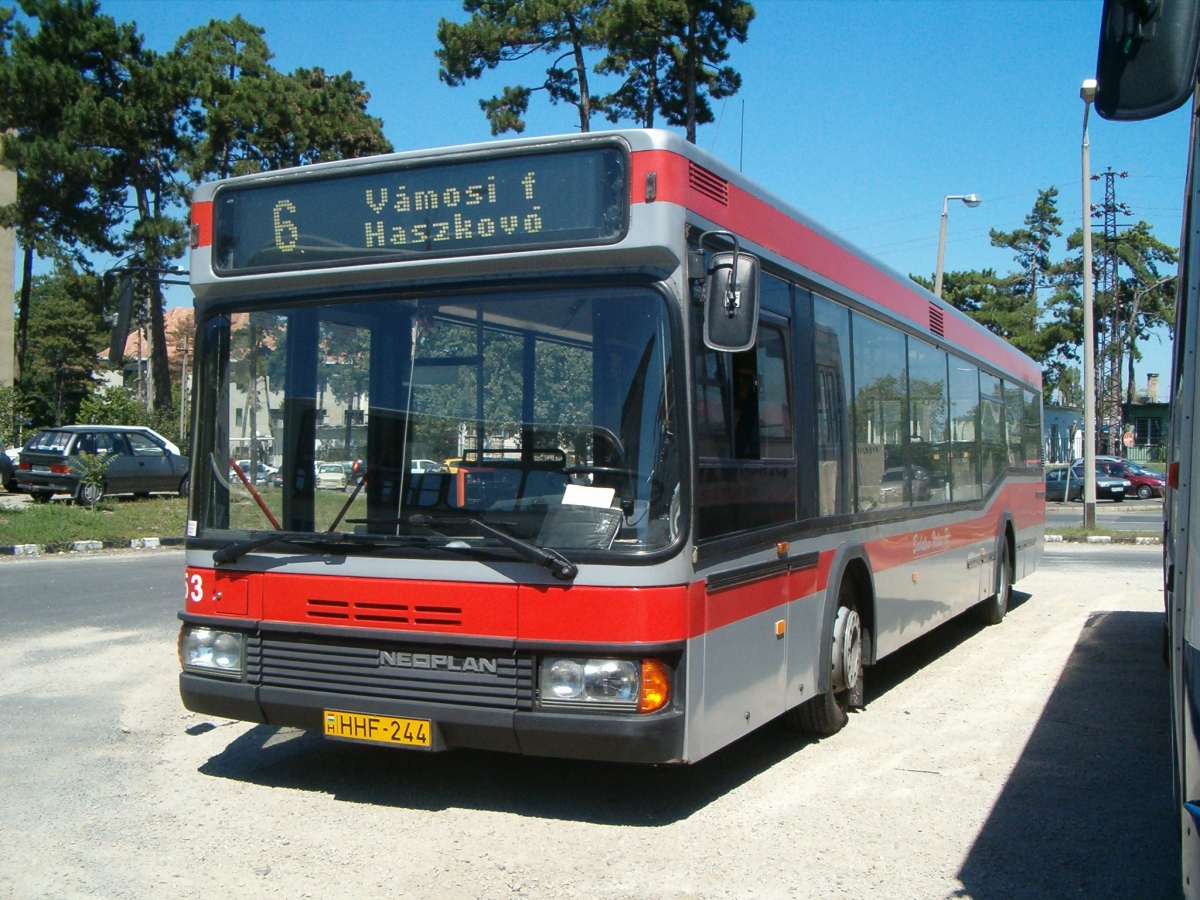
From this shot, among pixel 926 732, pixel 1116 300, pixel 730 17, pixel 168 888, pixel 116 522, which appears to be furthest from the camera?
pixel 1116 300

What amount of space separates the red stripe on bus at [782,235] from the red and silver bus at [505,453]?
2cm

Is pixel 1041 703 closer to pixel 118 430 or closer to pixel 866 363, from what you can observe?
pixel 866 363

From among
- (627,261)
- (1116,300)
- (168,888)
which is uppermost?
(1116,300)

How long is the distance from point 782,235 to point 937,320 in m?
4.00

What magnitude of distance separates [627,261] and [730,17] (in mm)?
22772

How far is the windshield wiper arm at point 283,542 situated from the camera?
531cm

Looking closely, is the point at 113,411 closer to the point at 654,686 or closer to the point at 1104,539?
the point at 1104,539

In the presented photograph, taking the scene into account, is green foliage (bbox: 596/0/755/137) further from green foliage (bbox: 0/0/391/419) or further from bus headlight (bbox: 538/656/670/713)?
bus headlight (bbox: 538/656/670/713)

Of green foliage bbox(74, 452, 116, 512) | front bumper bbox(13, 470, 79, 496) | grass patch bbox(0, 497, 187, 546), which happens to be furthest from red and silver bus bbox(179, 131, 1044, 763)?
front bumper bbox(13, 470, 79, 496)

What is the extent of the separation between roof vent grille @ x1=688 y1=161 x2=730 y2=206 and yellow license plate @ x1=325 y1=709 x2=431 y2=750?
8.59 feet

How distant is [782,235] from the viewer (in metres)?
6.35

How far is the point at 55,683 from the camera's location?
330 inches

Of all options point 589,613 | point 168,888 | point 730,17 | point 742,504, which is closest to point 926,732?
point 742,504

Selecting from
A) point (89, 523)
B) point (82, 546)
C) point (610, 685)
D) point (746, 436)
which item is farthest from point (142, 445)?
point (610, 685)
